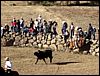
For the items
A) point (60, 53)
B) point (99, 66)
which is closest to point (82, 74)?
point (99, 66)

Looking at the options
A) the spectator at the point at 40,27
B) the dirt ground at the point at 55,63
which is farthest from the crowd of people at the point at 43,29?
the dirt ground at the point at 55,63

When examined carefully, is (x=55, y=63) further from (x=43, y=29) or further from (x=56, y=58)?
(x=43, y=29)

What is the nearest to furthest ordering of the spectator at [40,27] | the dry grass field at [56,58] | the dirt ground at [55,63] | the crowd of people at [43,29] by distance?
the dirt ground at [55,63] → the dry grass field at [56,58] → the crowd of people at [43,29] → the spectator at [40,27]

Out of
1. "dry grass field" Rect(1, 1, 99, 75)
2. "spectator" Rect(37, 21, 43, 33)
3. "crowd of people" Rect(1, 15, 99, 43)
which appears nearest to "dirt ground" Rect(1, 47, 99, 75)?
"dry grass field" Rect(1, 1, 99, 75)

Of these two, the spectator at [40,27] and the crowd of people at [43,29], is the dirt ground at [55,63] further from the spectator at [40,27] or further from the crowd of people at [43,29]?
the spectator at [40,27]

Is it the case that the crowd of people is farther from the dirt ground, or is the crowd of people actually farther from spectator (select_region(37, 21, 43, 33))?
the dirt ground

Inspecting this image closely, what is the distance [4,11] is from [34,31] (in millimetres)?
11284

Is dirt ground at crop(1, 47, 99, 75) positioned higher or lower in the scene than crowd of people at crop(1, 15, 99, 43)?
lower

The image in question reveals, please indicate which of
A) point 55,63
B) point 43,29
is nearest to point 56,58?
point 55,63

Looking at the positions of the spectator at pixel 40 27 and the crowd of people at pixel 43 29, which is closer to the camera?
the crowd of people at pixel 43 29

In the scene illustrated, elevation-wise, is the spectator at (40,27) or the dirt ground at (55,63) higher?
the spectator at (40,27)

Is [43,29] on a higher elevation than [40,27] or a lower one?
lower

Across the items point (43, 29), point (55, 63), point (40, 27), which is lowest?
point (55, 63)

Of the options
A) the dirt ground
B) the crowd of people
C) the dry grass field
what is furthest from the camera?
the crowd of people
